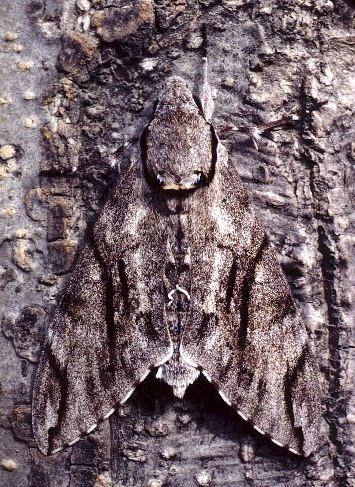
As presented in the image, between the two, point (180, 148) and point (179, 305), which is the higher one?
point (180, 148)

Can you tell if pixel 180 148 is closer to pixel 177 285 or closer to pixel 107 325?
pixel 177 285

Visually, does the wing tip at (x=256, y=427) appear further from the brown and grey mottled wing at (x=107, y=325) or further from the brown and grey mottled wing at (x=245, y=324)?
the brown and grey mottled wing at (x=107, y=325)

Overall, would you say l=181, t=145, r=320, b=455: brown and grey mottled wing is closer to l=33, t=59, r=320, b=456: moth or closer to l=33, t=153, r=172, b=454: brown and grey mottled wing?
l=33, t=59, r=320, b=456: moth

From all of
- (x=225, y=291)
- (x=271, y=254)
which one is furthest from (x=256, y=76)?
(x=225, y=291)

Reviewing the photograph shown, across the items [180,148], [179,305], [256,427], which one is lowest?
[256,427]

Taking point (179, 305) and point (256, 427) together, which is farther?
point (179, 305)

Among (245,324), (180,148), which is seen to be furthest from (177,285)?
(180,148)

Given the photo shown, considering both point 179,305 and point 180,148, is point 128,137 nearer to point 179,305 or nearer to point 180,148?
point 180,148
